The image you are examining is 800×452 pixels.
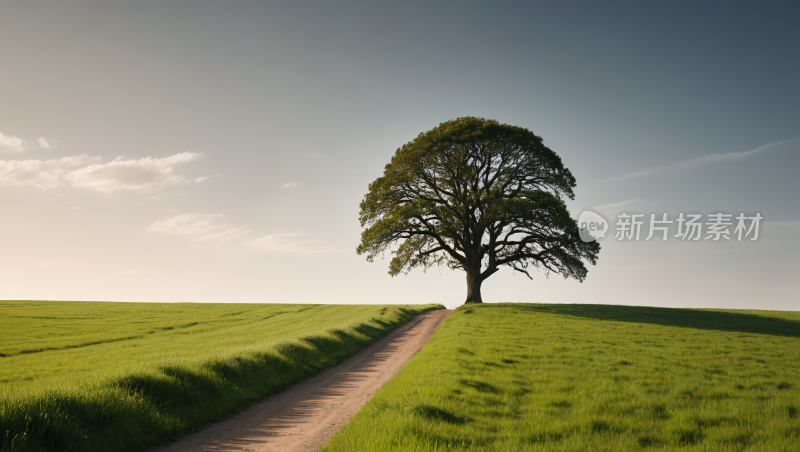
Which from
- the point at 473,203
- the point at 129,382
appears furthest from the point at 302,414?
the point at 473,203

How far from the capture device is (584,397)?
34.8 ft

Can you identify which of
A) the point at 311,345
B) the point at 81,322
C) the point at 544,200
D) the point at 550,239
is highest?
the point at 544,200

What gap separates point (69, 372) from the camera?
62.4 feet

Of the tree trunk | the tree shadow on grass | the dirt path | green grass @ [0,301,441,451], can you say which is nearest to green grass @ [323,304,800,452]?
the dirt path

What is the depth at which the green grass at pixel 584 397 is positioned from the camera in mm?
7441

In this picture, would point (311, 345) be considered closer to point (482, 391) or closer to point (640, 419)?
point (482, 391)

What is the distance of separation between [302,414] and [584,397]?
7.54 m

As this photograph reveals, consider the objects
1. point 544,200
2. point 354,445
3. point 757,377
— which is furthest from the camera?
point 544,200

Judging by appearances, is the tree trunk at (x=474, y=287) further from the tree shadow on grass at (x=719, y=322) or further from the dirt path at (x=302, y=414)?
the dirt path at (x=302, y=414)

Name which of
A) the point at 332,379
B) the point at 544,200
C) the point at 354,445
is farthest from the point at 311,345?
the point at 544,200

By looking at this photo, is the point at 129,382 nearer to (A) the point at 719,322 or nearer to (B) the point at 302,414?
(B) the point at 302,414

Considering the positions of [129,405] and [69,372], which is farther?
[69,372]

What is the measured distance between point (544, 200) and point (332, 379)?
27.6 meters

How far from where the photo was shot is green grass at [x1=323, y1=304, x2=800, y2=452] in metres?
7.44
